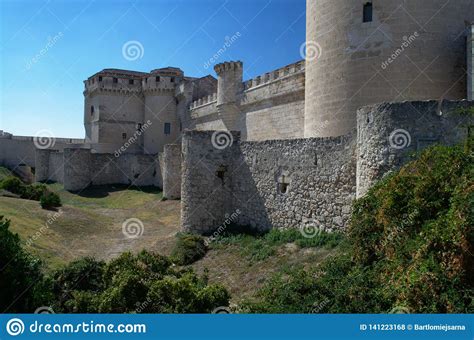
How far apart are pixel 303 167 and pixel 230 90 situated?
56.1ft

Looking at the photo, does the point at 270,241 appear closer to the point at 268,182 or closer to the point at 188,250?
the point at 268,182

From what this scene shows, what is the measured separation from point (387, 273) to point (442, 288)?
4.01 feet

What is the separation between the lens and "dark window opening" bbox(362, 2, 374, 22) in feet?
48.4

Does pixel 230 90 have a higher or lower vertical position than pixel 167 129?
higher

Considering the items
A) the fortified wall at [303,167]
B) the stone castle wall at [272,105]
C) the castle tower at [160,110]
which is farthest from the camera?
the castle tower at [160,110]

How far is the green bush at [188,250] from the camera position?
14570 millimetres

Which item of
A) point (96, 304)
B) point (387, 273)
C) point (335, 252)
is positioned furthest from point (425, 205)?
point (96, 304)
